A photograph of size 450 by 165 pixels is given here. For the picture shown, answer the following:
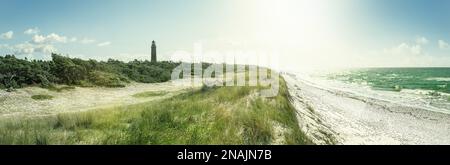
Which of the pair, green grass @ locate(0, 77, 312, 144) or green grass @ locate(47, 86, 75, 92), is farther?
green grass @ locate(47, 86, 75, 92)

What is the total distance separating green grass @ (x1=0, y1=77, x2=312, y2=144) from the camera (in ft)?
28.4

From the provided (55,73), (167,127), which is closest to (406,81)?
(55,73)

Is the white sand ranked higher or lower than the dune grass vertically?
lower

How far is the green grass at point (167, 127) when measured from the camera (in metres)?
8.65

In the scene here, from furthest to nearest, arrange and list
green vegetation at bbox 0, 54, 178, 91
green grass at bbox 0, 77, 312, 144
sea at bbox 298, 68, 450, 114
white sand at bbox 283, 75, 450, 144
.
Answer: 1. sea at bbox 298, 68, 450, 114
2. green vegetation at bbox 0, 54, 178, 91
3. white sand at bbox 283, 75, 450, 144
4. green grass at bbox 0, 77, 312, 144

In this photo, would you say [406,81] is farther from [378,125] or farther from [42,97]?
[42,97]

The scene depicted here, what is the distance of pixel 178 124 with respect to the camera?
10.3 meters

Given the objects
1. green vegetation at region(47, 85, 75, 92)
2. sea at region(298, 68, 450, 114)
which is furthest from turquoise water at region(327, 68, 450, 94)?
green vegetation at region(47, 85, 75, 92)

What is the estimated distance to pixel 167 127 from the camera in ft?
32.8

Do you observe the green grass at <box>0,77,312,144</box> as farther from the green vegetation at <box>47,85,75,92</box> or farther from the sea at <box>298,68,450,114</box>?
the sea at <box>298,68,450,114</box>

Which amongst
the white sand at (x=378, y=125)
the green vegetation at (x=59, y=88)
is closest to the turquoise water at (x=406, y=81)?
the white sand at (x=378, y=125)

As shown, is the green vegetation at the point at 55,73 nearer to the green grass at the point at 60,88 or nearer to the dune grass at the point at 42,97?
the green grass at the point at 60,88
